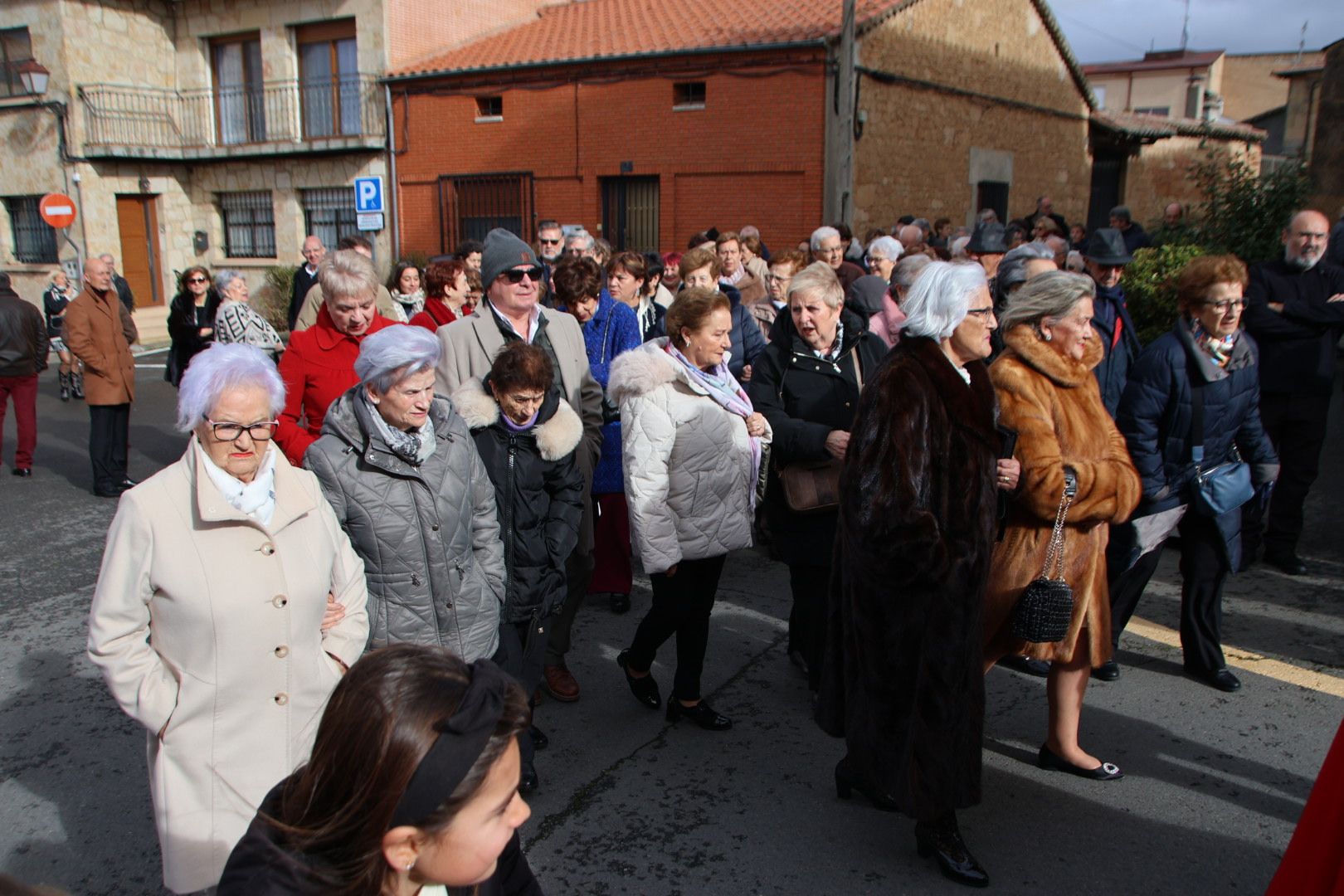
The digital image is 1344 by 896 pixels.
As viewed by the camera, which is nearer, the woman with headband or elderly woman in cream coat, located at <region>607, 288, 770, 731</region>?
the woman with headband

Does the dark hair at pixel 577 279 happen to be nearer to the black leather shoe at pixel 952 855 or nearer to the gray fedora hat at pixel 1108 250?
the gray fedora hat at pixel 1108 250

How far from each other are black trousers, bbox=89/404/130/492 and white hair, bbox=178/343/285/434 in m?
6.66

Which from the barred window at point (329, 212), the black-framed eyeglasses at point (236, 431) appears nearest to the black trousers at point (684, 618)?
the black-framed eyeglasses at point (236, 431)

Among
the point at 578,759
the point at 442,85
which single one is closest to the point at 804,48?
the point at 442,85

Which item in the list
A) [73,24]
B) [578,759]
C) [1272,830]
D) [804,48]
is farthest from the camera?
[73,24]

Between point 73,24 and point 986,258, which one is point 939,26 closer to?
point 986,258

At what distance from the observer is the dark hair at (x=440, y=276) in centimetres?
643

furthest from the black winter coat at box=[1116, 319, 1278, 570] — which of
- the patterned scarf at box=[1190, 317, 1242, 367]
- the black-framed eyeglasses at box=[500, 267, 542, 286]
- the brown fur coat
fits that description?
the black-framed eyeglasses at box=[500, 267, 542, 286]

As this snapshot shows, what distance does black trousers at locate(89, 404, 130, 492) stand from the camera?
8445 millimetres

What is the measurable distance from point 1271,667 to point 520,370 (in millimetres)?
3737

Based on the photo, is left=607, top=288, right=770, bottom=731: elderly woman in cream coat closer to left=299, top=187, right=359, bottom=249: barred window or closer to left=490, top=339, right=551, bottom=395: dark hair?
left=490, top=339, right=551, bottom=395: dark hair

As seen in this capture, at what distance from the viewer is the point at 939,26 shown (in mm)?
19078

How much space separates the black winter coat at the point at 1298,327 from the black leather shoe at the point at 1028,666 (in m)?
2.53

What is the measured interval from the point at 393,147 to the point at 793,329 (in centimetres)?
1985
